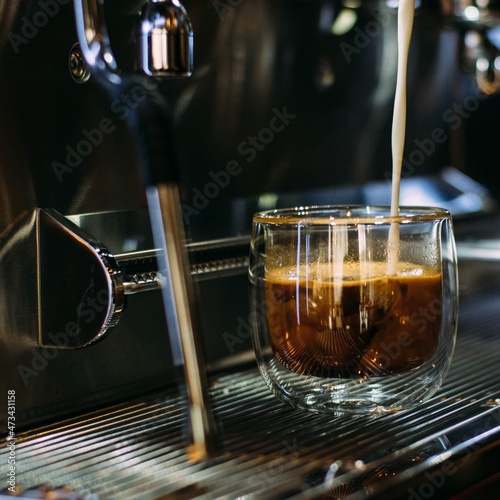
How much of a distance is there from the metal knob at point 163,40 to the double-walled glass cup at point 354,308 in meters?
0.14

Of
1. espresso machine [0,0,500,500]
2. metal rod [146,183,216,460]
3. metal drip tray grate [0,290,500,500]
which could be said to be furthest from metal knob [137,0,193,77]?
metal drip tray grate [0,290,500,500]

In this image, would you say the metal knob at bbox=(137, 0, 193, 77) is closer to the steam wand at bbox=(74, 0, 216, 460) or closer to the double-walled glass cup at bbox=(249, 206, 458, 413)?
the steam wand at bbox=(74, 0, 216, 460)

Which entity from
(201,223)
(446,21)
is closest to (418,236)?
(201,223)

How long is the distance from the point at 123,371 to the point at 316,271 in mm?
202

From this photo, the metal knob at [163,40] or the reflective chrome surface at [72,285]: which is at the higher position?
the metal knob at [163,40]

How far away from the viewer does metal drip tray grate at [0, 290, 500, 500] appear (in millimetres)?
393

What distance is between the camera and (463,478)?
421 mm

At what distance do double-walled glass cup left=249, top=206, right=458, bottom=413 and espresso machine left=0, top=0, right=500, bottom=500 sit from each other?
0.08 feet

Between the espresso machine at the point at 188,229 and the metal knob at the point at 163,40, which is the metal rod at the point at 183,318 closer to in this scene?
the espresso machine at the point at 188,229

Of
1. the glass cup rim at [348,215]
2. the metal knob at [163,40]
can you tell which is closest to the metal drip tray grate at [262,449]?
the glass cup rim at [348,215]

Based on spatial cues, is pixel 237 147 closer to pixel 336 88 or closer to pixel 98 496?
pixel 336 88

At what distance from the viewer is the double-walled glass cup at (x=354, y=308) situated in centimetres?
47

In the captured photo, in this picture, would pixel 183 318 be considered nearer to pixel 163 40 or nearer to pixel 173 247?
pixel 173 247

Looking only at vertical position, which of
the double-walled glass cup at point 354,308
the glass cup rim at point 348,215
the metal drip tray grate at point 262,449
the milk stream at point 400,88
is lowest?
the metal drip tray grate at point 262,449
